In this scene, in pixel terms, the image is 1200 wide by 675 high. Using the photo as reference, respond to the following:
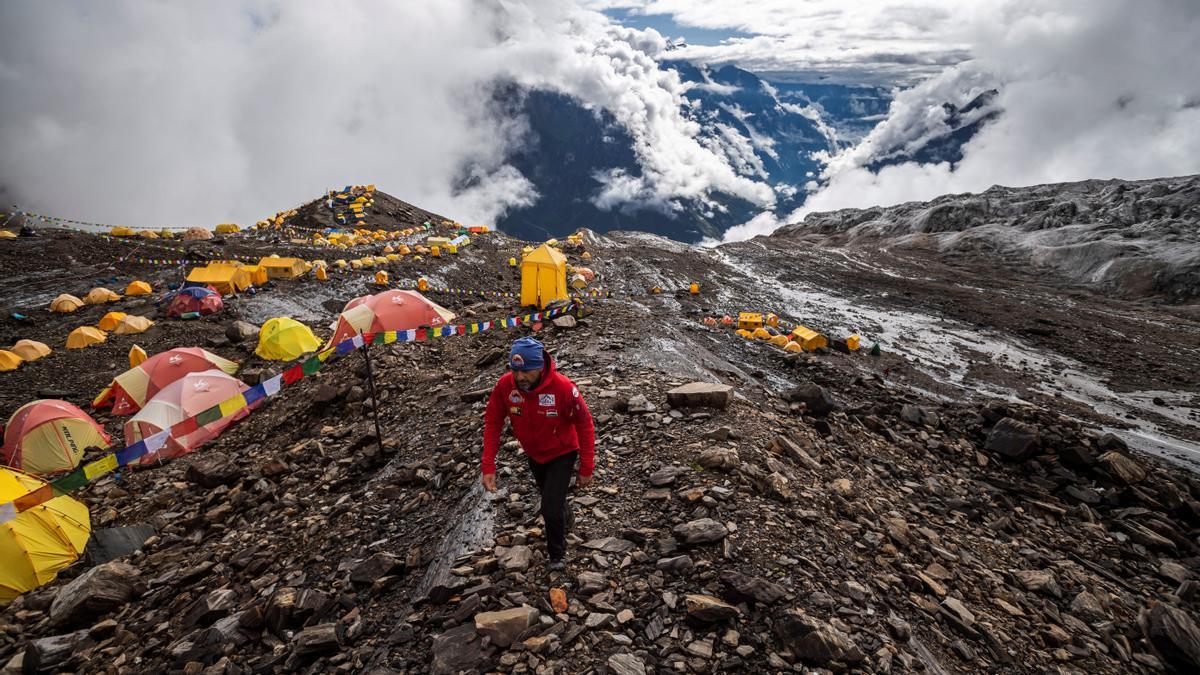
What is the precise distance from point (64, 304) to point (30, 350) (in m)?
5.17

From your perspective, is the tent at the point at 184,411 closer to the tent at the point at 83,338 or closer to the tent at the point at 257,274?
the tent at the point at 83,338

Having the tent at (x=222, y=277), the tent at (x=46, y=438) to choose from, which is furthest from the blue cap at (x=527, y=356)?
the tent at (x=222, y=277)

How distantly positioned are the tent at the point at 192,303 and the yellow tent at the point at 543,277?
1305cm

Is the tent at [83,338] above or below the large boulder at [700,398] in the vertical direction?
above

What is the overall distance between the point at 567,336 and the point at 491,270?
65.6 feet

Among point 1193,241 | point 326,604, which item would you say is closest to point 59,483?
point 326,604

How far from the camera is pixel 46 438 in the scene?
41.5ft

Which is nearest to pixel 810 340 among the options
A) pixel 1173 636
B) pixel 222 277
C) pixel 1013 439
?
pixel 1013 439

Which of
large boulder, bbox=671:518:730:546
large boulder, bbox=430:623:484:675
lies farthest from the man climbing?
large boulder, bbox=671:518:730:546

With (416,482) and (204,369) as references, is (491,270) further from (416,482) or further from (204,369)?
(416,482)

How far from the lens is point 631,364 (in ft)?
33.6

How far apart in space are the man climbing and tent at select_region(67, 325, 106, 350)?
22770 millimetres

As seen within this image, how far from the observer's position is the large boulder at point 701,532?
15.9ft

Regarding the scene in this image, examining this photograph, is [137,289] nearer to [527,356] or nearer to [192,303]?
[192,303]
